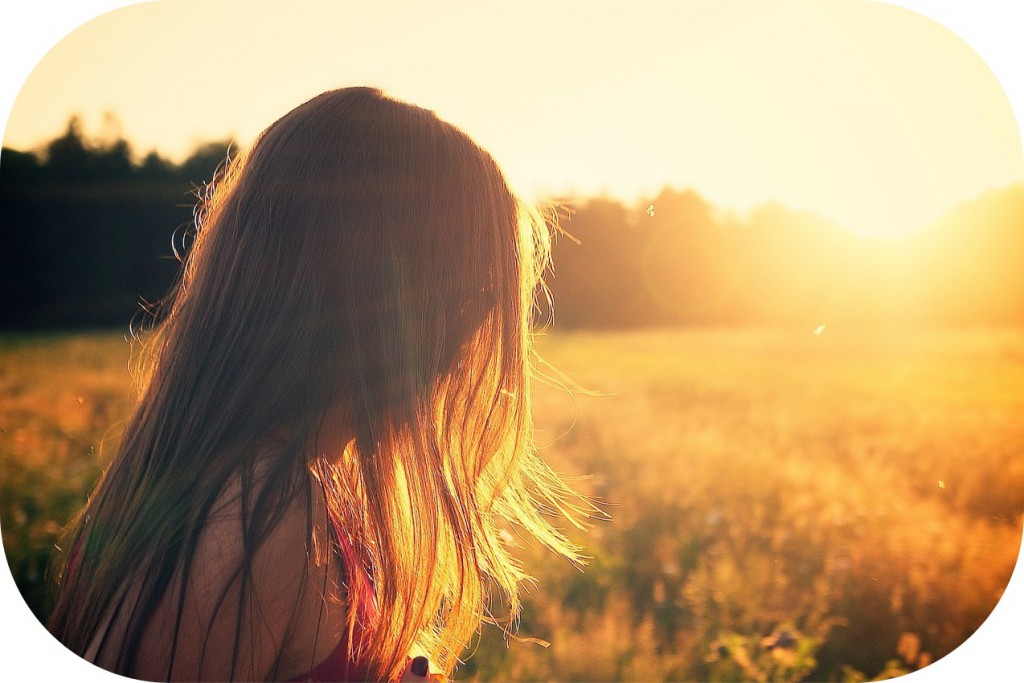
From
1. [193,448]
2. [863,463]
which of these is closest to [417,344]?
[193,448]

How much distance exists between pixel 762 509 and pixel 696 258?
92cm

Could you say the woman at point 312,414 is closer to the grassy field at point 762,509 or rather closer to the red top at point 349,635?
the red top at point 349,635

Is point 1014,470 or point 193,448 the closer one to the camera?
point 193,448

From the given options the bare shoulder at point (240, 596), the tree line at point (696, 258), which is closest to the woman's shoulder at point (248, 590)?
the bare shoulder at point (240, 596)

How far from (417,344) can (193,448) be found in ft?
0.97

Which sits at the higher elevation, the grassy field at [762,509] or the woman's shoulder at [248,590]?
the woman's shoulder at [248,590]

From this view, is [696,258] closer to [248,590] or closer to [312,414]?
[312,414]

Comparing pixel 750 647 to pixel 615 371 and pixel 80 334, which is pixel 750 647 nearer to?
pixel 615 371

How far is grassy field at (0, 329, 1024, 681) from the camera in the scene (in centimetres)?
173

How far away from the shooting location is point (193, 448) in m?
0.80

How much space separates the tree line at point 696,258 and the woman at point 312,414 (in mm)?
695

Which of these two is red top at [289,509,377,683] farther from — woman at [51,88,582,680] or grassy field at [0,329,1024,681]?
grassy field at [0,329,1024,681]

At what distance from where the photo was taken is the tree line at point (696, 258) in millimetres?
1721

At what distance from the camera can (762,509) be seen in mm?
2455
